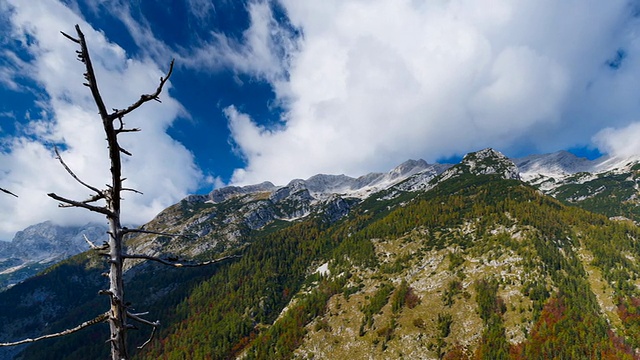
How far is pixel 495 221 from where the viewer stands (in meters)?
152

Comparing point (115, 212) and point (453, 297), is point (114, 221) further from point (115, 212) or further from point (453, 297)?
point (453, 297)

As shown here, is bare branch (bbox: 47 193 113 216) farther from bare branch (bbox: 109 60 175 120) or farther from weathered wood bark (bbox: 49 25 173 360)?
bare branch (bbox: 109 60 175 120)

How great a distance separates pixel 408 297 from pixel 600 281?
67629mm

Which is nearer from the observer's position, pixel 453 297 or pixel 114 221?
pixel 114 221

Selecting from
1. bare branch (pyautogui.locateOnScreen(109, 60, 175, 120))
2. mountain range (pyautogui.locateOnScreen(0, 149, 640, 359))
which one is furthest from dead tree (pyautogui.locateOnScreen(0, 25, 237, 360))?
mountain range (pyautogui.locateOnScreen(0, 149, 640, 359))

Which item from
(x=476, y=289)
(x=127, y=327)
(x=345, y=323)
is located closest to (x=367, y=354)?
(x=345, y=323)

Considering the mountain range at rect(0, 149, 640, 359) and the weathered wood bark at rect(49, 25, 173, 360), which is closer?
the weathered wood bark at rect(49, 25, 173, 360)

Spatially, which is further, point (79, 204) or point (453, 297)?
point (453, 297)

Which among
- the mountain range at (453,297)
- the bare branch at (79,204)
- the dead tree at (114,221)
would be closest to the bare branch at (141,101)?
the dead tree at (114,221)

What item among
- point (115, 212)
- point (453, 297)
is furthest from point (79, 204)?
point (453, 297)

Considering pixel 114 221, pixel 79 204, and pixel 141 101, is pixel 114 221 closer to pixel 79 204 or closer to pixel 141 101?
pixel 79 204

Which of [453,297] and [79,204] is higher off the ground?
[453,297]

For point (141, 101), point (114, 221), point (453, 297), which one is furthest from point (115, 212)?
point (453, 297)

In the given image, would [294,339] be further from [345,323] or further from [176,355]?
[176,355]
